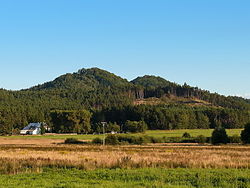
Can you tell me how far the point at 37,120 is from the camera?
576 ft

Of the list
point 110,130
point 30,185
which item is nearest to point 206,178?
point 30,185

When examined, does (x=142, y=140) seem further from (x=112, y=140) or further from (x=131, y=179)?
(x=131, y=179)

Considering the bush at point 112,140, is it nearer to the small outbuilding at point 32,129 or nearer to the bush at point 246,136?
the bush at point 246,136

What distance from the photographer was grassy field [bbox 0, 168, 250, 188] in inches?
685

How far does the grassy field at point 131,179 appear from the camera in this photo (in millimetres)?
17406

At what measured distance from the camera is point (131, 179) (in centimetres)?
1908

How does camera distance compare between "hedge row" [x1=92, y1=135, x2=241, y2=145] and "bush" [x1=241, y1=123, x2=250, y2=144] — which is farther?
"hedge row" [x1=92, y1=135, x2=241, y2=145]

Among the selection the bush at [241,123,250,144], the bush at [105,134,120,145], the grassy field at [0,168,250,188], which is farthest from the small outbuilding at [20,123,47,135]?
the grassy field at [0,168,250,188]

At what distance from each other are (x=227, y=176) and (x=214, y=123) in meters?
185

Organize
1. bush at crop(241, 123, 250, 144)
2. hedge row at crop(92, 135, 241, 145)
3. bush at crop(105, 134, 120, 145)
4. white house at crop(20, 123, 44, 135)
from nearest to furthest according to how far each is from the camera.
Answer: bush at crop(241, 123, 250, 144), bush at crop(105, 134, 120, 145), hedge row at crop(92, 135, 241, 145), white house at crop(20, 123, 44, 135)

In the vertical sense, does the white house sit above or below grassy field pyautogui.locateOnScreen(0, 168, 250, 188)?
above

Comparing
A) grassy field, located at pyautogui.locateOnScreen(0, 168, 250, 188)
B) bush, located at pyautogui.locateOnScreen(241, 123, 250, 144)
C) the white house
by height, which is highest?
the white house

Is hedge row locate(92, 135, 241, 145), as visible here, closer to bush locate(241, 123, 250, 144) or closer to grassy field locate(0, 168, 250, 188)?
bush locate(241, 123, 250, 144)

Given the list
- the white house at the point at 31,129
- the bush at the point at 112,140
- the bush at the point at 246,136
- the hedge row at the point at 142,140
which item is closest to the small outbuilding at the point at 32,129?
the white house at the point at 31,129
